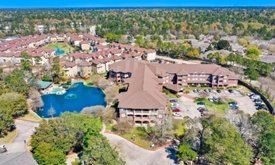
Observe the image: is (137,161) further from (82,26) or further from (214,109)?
(82,26)

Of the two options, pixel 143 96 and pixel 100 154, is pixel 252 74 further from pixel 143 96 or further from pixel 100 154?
pixel 100 154

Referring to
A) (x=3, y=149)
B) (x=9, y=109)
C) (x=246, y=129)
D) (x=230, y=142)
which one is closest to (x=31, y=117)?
(x=9, y=109)

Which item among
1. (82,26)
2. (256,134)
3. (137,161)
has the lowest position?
(137,161)

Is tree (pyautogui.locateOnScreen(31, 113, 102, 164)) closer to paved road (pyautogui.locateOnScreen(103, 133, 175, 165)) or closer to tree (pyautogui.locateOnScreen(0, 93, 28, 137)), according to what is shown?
paved road (pyautogui.locateOnScreen(103, 133, 175, 165))

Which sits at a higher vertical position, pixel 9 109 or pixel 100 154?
pixel 9 109

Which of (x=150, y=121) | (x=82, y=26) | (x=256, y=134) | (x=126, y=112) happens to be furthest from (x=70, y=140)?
(x=82, y=26)

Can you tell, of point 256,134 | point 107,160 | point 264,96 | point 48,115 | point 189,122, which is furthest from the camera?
point 264,96

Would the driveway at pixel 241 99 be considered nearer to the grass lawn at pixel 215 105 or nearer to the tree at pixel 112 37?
the grass lawn at pixel 215 105
